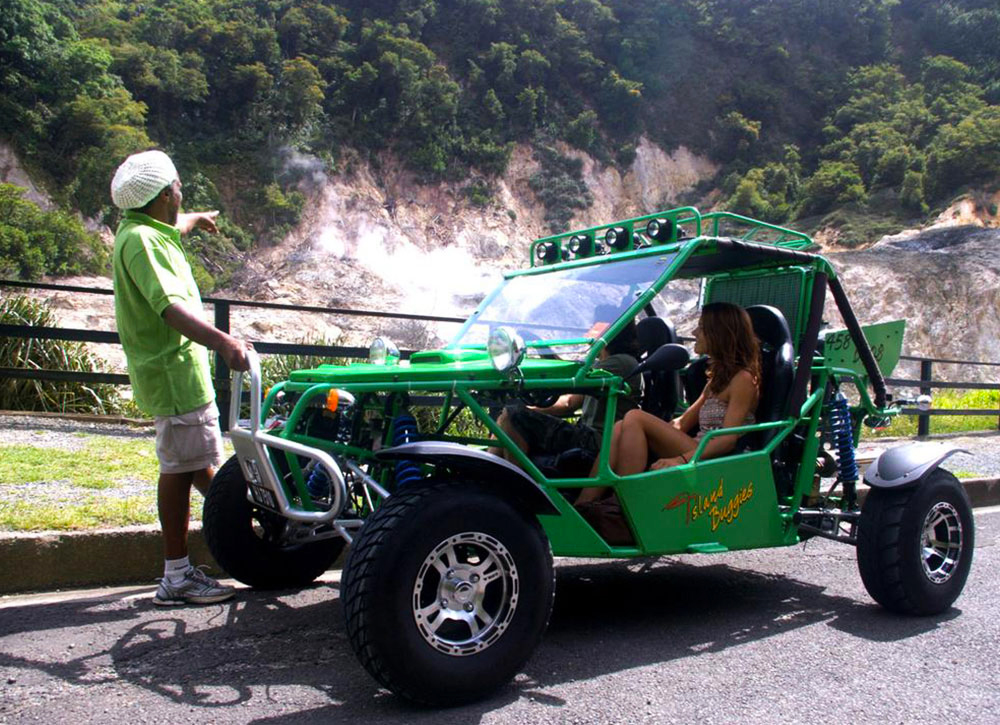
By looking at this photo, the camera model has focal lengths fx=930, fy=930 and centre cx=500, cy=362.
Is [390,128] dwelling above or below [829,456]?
above

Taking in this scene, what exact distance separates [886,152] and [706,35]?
1562 centimetres

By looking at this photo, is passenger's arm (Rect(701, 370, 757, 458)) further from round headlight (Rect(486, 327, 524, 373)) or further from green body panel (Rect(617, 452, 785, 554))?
round headlight (Rect(486, 327, 524, 373))

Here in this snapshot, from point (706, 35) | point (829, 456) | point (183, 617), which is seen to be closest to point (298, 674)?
point (183, 617)

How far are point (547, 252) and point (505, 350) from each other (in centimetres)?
172

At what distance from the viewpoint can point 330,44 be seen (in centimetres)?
3903

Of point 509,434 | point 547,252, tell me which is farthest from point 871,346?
point 509,434

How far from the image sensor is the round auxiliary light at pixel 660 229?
183 inches

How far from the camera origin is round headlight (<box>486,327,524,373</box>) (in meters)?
3.71

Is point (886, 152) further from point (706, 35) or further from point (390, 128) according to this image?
point (390, 128)

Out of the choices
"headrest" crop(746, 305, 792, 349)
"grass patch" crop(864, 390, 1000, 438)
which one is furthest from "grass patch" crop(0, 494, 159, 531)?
"grass patch" crop(864, 390, 1000, 438)

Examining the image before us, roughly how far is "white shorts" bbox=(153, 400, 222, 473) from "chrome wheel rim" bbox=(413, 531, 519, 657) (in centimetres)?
160

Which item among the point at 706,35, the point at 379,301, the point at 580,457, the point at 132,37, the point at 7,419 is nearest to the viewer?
the point at 580,457

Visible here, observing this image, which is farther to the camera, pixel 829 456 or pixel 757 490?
pixel 829 456

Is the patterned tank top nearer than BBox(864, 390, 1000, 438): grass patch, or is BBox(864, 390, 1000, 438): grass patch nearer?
the patterned tank top
